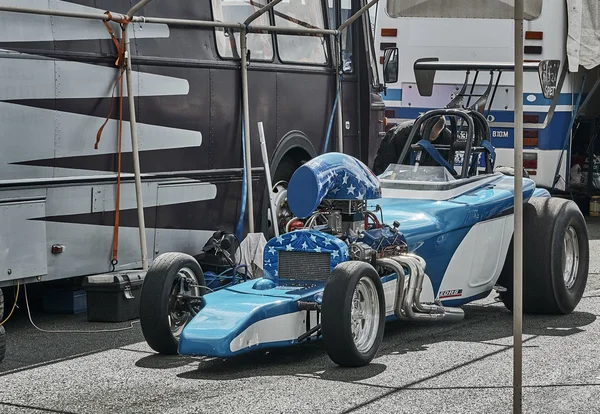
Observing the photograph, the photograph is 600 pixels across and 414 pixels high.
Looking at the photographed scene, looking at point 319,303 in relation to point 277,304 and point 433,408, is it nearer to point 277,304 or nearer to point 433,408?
point 277,304

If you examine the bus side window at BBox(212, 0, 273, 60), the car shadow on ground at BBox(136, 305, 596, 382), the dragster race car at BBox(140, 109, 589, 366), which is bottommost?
the car shadow on ground at BBox(136, 305, 596, 382)

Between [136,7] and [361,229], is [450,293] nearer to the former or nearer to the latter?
[361,229]

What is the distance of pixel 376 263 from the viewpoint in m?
7.46

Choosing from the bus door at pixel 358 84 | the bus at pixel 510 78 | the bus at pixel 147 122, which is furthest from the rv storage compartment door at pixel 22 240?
the bus at pixel 510 78

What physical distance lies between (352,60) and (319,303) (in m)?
5.98

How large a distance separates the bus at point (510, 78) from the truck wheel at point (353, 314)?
788cm

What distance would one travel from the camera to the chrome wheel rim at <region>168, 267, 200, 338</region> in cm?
726

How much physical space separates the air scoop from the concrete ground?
0.93 m

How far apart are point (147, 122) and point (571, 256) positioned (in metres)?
3.39

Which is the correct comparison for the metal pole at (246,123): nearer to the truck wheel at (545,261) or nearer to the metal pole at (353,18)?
the metal pole at (353,18)

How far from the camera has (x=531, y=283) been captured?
8.47m

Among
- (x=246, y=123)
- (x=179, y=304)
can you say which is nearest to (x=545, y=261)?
(x=179, y=304)

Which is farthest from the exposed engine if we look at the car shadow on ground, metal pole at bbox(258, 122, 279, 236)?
metal pole at bbox(258, 122, 279, 236)

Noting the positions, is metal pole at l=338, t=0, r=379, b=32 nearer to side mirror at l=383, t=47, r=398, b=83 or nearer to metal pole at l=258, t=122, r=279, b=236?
side mirror at l=383, t=47, r=398, b=83
